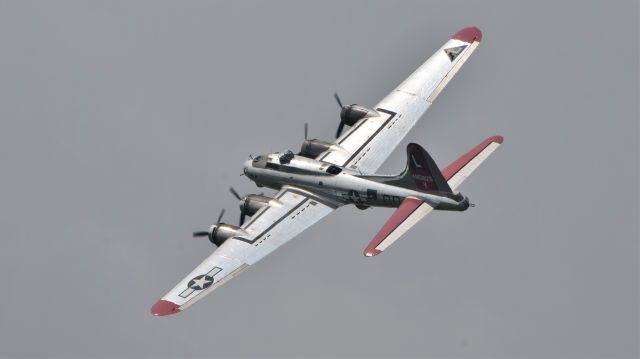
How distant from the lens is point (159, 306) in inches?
3932

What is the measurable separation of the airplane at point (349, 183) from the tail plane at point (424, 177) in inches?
2.6

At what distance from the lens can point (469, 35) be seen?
124000 mm

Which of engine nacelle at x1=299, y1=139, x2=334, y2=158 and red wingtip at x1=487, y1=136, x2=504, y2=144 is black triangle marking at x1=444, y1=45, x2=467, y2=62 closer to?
engine nacelle at x1=299, y1=139, x2=334, y2=158

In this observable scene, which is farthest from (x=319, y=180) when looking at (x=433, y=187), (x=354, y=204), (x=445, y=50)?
(x=445, y=50)

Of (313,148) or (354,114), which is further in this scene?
(354,114)

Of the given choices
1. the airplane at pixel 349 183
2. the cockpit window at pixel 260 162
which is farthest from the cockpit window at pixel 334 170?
the cockpit window at pixel 260 162

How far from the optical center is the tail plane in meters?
102

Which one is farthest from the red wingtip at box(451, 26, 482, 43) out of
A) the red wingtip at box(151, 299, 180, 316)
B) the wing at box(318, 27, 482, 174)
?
the red wingtip at box(151, 299, 180, 316)

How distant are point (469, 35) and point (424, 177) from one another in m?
24.2

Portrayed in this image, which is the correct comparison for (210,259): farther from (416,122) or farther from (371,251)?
(416,122)

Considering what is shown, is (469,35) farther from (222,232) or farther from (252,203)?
(222,232)

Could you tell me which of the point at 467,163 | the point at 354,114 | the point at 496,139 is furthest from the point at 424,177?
the point at 354,114

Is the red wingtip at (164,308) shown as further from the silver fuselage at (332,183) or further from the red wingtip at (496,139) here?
the red wingtip at (496,139)

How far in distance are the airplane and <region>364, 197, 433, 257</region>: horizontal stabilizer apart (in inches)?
2.5
